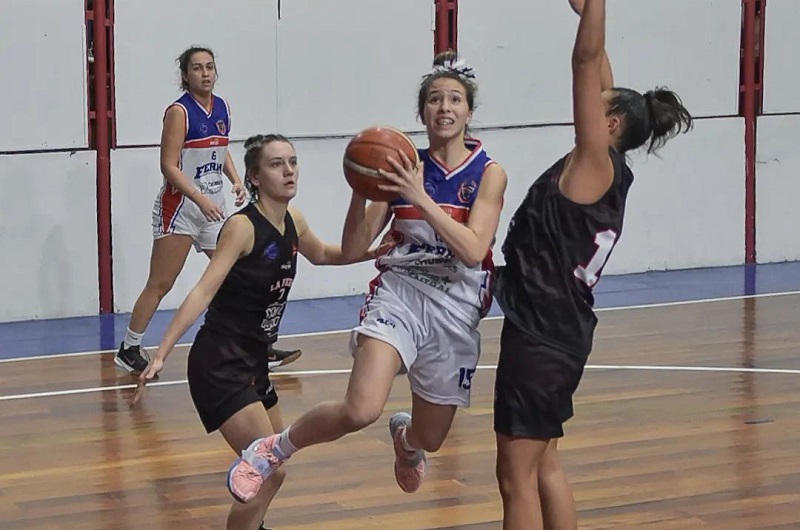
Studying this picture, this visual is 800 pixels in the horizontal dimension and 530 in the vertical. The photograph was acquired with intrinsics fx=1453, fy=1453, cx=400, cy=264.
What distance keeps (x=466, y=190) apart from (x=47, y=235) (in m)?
4.95

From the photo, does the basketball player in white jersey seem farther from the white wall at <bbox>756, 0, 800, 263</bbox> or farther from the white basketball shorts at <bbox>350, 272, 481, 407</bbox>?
the white wall at <bbox>756, 0, 800, 263</bbox>

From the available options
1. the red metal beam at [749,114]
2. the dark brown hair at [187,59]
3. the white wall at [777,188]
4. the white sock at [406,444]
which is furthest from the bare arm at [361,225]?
the white wall at [777,188]

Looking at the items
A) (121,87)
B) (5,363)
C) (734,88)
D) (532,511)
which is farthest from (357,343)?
(734,88)

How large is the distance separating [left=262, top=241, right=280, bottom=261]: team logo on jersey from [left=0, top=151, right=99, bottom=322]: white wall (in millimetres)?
4438

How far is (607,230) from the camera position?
13.6 ft

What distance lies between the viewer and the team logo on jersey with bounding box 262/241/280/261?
4.82m

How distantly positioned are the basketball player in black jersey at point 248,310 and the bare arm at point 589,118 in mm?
1018

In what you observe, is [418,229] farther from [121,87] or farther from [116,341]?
[121,87]

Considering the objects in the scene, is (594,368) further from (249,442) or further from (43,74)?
(43,74)

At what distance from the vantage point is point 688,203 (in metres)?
10.6

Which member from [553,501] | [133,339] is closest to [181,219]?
[133,339]

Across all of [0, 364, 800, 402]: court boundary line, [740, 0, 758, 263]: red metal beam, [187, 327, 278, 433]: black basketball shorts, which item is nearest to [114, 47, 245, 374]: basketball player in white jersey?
[0, 364, 800, 402]: court boundary line

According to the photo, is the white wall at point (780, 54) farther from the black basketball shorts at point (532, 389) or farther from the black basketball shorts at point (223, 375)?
the black basketball shorts at point (532, 389)

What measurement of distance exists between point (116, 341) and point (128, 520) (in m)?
3.24
